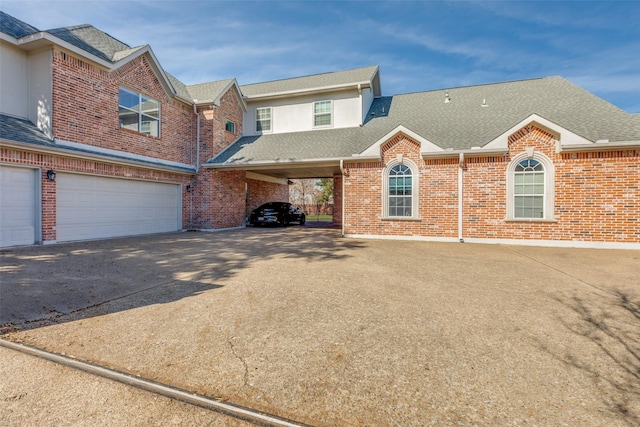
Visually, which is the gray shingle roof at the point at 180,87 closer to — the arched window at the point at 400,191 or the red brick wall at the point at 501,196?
the red brick wall at the point at 501,196

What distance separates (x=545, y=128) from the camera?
9.76 m

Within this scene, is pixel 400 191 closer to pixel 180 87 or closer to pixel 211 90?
pixel 211 90

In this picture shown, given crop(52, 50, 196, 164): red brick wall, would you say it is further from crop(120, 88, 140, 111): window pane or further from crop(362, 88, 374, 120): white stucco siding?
crop(362, 88, 374, 120): white stucco siding

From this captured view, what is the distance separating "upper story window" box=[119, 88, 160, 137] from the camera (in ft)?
38.3

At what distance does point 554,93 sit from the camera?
12922 millimetres

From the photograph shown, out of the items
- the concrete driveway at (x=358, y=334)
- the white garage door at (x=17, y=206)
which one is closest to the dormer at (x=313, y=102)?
the white garage door at (x=17, y=206)

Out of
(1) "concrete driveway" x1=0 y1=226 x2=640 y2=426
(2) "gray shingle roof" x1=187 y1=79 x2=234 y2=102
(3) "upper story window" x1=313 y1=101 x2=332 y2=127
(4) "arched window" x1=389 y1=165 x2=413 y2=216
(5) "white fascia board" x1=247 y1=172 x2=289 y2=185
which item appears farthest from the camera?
(5) "white fascia board" x1=247 y1=172 x2=289 y2=185

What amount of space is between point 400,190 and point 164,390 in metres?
10.2

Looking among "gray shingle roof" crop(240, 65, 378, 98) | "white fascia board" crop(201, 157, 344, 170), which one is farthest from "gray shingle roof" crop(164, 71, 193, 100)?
"white fascia board" crop(201, 157, 344, 170)

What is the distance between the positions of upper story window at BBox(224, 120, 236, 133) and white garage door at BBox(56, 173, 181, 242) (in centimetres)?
411

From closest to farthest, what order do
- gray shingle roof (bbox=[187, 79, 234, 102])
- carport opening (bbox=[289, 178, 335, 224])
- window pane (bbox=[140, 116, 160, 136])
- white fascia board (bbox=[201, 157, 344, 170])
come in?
window pane (bbox=[140, 116, 160, 136])
white fascia board (bbox=[201, 157, 344, 170])
gray shingle roof (bbox=[187, 79, 234, 102])
carport opening (bbox=[289, 178, 335, 224])

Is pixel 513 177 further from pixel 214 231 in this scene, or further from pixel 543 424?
pixel 214 231

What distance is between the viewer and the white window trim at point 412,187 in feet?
36.4

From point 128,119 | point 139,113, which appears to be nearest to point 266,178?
point 139,113
